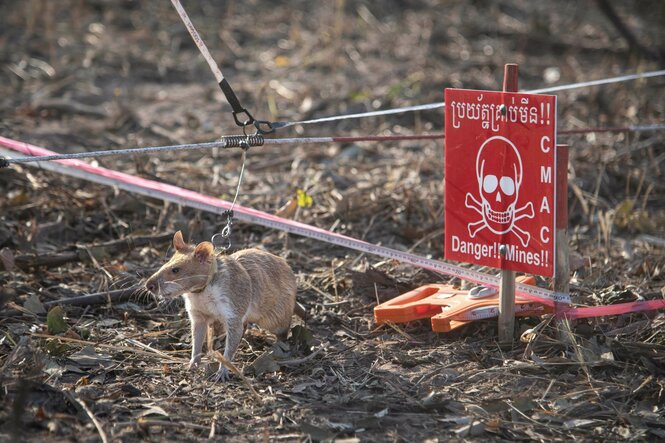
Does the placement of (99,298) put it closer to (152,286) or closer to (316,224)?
(152,286)

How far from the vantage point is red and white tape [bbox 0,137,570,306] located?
5.07m

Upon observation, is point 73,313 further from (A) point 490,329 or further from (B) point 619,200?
(B) point 619,200

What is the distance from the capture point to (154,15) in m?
13.5

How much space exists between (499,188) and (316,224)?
2297 mm

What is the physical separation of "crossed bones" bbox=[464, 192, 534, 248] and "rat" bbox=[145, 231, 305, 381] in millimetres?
1068

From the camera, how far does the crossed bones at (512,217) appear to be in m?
4.64

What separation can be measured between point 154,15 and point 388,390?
10307 millimetres

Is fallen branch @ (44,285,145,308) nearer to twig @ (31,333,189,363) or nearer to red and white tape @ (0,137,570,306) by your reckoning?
twig @ (31,333,189,363)

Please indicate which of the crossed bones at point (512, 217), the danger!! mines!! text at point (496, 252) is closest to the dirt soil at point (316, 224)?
the danger!! mines!! text at point (496, 252)

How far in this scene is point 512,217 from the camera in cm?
470

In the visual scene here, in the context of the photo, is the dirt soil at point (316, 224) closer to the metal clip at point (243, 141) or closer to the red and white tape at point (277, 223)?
the red and white tape at point (277, 223)

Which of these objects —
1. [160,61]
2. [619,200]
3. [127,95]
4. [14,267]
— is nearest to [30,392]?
[14,267]

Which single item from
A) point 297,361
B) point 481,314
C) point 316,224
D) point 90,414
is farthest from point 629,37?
point 90,414

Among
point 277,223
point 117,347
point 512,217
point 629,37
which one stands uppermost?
point 629,37
